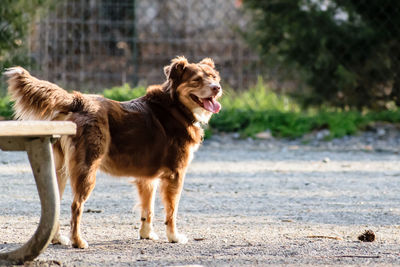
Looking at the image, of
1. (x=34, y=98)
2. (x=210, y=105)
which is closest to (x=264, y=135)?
(x=210, y=105)

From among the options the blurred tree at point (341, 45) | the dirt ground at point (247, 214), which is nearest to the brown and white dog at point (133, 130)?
the dirt ground at point (247, 214)

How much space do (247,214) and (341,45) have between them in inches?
230

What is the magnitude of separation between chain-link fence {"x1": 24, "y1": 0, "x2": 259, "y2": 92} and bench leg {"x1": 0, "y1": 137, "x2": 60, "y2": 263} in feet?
25.7

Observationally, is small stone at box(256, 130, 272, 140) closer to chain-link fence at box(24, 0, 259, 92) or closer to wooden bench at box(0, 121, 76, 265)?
chain-link fence at box(24, 0, 259, 92)

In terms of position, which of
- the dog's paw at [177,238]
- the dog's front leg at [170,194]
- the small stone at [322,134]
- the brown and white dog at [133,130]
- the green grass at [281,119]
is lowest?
the small stone at [322,134]

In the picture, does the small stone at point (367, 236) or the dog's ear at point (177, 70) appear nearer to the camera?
the small stone at point (367, 236)

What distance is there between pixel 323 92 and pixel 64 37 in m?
4.75

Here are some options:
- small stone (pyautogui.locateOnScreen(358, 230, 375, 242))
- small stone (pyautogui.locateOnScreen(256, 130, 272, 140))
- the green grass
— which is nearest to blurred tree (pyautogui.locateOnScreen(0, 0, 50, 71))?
the green grass

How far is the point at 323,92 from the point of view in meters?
10.6

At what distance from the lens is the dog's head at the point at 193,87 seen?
15.3ft

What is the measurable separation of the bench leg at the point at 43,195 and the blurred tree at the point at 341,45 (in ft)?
24.2

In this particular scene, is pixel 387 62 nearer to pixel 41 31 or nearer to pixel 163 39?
pixel 163 39

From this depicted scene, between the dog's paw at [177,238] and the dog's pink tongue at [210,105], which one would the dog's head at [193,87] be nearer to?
the dog's pink tongue at [210,105]

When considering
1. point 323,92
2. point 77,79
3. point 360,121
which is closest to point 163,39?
point 77,79
